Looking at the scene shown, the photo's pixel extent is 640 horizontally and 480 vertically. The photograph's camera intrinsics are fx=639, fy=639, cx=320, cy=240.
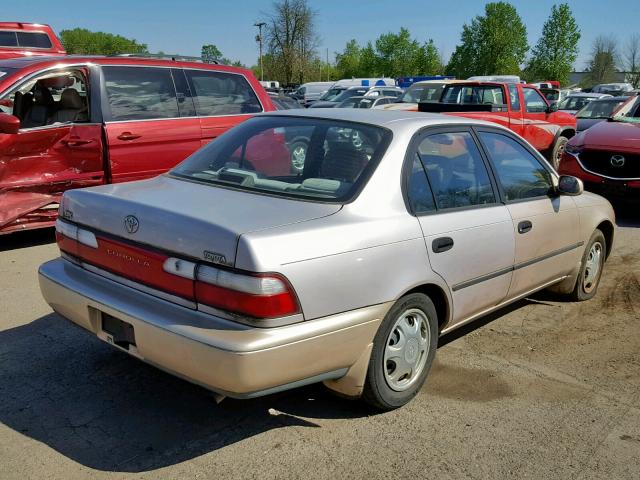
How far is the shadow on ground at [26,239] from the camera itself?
22.3ft

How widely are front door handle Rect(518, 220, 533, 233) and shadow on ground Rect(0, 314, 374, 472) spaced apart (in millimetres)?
1610

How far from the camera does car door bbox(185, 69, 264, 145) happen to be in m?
7.45

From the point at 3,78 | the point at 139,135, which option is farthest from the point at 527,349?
the point at 3,78

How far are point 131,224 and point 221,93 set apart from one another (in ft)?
16.2

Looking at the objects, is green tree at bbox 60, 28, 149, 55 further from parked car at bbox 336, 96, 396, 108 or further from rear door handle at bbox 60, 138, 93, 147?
rear door handle at bbox 60, 138, 93, 147

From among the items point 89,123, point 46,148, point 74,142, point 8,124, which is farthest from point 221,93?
point 8,124

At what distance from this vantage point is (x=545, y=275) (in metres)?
4.63

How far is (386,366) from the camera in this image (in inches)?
132

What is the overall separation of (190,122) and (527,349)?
4.60m

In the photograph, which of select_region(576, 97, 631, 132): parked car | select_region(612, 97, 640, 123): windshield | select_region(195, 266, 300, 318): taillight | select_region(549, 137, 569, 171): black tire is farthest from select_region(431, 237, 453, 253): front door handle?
select_region(576, 97, 631, 132): parked car

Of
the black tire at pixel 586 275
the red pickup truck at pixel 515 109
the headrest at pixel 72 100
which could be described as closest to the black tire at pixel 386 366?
the black tire at pixel 586 275

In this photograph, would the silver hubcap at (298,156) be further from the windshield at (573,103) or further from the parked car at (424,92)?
the windshield at (573,103)

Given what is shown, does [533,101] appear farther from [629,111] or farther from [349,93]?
[349,93]

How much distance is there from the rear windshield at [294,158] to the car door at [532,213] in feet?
3.46
